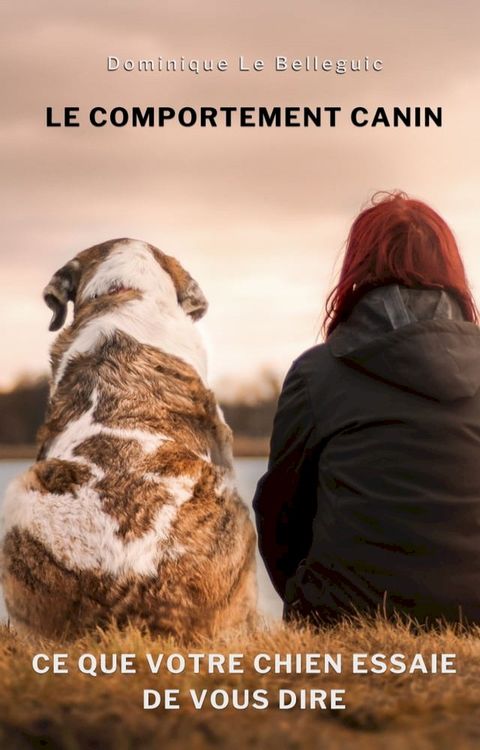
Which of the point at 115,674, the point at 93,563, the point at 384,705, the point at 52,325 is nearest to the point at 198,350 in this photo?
the point at 52,325

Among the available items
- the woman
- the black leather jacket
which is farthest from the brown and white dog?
the black leather jacket

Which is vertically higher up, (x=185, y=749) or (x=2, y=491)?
(x=2, y=491)

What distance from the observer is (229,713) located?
389 centimetres

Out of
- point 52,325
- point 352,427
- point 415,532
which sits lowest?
point 415,532

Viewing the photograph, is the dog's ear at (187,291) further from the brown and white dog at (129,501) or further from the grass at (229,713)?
the grass at (229,713)

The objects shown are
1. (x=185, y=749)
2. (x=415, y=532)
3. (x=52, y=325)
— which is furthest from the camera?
(x=52, y=325)

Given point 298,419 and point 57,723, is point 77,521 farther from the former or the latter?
point 57,723

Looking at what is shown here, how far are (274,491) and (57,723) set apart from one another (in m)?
2.46

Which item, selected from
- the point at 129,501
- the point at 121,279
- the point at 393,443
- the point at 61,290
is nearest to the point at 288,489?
the point at 393,443

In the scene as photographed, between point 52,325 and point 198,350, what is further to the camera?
point 52,325

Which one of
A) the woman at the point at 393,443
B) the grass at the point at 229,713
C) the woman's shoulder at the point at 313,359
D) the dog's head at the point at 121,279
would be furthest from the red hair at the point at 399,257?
the grass at the point at 229,713

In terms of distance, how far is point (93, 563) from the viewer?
5.76m

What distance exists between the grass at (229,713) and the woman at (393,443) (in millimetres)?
682

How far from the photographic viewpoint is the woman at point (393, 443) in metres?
5.58
